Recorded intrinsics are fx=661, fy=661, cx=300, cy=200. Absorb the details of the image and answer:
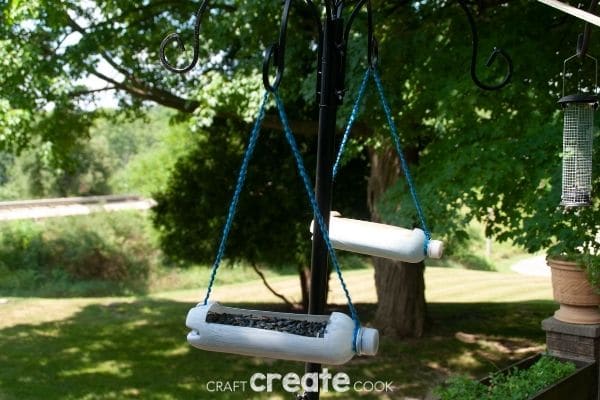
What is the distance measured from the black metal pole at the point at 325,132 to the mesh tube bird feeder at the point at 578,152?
1.79 m

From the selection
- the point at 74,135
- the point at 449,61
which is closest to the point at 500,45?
the point at 449,61

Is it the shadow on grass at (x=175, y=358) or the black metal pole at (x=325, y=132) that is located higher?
the black metal pole at (x=325, y=132)

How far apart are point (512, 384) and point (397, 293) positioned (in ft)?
14.7

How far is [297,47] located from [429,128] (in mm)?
1661

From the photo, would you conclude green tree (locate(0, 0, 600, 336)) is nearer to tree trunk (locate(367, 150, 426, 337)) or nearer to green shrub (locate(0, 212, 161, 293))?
tree trunk (locate(367, 150, 426, 337))

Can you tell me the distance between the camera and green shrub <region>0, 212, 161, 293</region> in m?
14.7

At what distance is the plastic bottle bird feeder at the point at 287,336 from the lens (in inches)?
62.6

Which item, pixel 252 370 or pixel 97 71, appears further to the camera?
pixel 97 71

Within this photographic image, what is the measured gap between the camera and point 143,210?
54.1 ft

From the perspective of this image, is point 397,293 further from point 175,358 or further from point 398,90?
point 398,90

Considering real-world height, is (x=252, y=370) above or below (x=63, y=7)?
below

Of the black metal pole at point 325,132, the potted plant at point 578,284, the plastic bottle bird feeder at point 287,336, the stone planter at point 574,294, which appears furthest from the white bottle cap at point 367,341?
the stone planter at point 574,294

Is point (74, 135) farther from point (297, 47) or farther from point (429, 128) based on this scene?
point (429, 128)

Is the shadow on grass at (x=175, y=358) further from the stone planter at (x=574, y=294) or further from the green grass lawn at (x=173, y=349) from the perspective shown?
the stone planter at (x=574, y=294)
